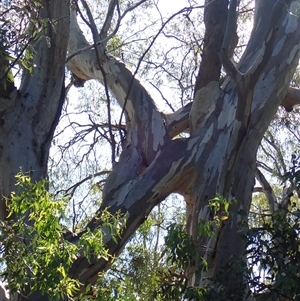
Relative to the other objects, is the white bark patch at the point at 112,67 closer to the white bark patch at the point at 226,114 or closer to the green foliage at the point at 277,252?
the white bark patch at the point at 226,114

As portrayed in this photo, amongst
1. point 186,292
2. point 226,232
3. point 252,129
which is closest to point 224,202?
point 186,292

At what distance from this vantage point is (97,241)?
115 inches

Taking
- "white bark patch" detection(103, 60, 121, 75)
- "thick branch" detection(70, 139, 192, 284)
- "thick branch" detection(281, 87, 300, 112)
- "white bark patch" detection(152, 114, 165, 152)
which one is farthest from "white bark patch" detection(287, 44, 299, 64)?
"white bark patch" detection(103, 60, 121, 75)

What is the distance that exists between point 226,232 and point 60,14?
194 cm

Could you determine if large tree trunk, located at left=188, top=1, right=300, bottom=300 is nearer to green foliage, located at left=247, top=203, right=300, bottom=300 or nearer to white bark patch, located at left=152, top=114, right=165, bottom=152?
white bark patch, located at left=152, top=114, right=165, bottom=152

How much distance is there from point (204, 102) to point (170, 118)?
45 centimetres

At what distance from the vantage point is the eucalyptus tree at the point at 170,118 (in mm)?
3936

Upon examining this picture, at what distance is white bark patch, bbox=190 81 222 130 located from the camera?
17.9ft

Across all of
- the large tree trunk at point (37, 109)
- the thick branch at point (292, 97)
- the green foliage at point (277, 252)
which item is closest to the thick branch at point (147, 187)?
the large tree trunk at point (37, 109)

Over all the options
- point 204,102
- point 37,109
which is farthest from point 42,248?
point 204,102

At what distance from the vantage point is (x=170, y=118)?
5.85 m

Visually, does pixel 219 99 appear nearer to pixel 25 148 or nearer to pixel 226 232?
pixel 226 232

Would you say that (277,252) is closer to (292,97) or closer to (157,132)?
(157,132)

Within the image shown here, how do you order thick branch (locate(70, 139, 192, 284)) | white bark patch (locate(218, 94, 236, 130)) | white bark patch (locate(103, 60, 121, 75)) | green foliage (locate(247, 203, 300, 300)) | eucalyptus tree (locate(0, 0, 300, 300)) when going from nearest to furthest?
green foliage (locate(247, 203, 300, 300)) < eucalyptus tree (locate(0, 0, 300, 300)) < thick branch (locate(70, 139, 192, 284)) < white bark patch (locate(218, 94, 236, 130)) < white bark patch (locate(103, 60, 121, 75))
